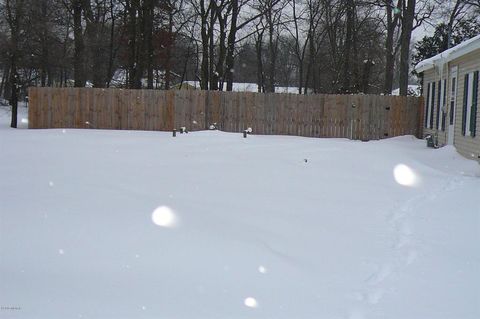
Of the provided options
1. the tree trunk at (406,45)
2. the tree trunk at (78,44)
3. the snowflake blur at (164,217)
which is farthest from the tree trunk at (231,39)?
the snowflake blur at (164,217)

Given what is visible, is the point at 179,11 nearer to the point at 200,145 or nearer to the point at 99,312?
the point at 200,145

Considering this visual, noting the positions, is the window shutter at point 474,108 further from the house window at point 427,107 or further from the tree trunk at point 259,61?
the tree trunk at point 259,61

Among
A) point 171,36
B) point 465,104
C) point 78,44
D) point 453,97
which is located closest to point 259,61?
point 171,36

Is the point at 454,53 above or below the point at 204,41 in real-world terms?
below

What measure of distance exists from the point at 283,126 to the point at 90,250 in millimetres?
15935

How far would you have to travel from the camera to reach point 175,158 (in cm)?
1093

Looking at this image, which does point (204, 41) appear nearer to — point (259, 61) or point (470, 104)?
point (259, 61)

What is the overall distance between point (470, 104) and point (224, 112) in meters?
A: 9.12

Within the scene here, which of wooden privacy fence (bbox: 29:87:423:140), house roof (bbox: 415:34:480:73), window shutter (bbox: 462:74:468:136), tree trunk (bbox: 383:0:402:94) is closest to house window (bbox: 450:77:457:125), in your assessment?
house roof (bbox: 415:34:480:73)

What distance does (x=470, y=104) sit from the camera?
45.6 ft

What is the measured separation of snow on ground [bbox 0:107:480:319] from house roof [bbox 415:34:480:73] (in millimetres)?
4140

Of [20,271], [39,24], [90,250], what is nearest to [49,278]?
[20,271]

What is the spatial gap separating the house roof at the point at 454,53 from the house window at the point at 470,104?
24.4 inches

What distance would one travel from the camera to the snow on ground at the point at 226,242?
164 inches
